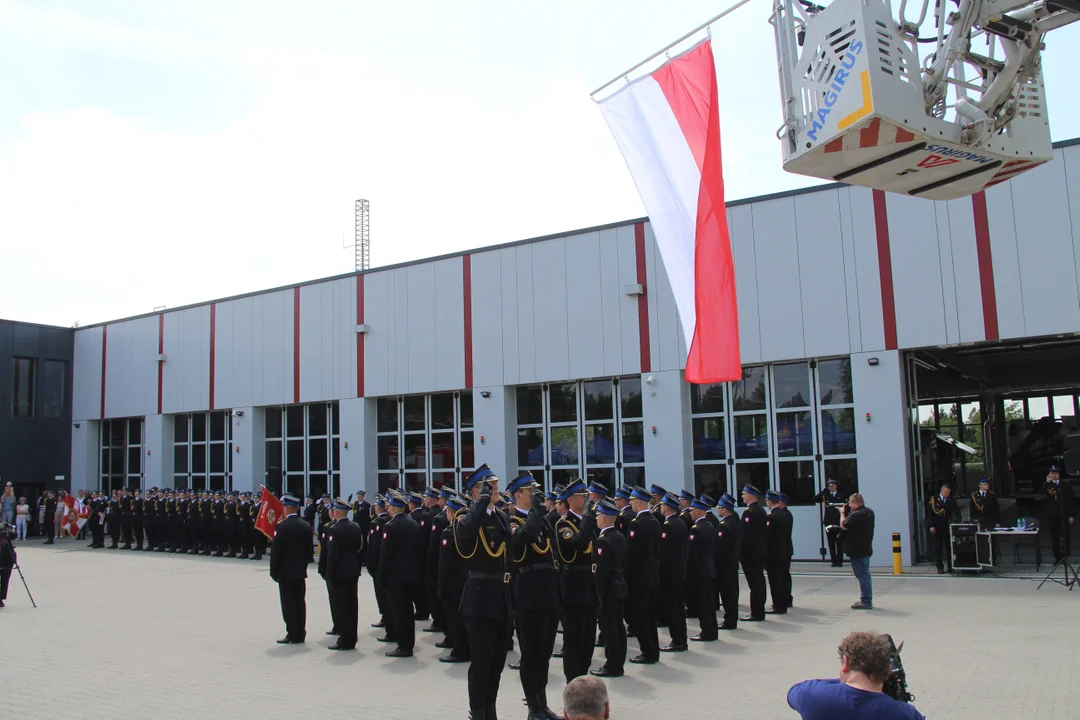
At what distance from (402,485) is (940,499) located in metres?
13.1

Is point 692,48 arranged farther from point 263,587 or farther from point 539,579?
point 263,587

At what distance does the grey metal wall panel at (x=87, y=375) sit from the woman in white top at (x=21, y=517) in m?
4.02

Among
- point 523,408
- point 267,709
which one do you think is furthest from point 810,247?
point 267,709

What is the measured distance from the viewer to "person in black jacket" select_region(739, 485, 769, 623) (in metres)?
11.5

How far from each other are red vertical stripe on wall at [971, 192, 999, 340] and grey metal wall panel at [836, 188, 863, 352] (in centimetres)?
208

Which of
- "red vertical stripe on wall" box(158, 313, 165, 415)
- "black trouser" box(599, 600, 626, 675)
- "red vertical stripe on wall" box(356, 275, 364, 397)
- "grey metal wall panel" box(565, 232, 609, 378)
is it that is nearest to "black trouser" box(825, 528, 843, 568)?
"grey metal wall panel" box(565, 232, 609, 378)

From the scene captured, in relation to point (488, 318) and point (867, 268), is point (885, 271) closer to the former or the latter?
point (867, 268)

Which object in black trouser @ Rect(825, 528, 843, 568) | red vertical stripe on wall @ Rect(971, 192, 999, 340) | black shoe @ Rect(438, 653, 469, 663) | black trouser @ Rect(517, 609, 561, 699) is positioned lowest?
black shoe @ Rect(438, 653, 469, 663)

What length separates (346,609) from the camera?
33.3 feet

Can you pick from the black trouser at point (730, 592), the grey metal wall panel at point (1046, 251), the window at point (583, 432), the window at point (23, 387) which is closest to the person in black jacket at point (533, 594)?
the black trouser at point (730, 592)

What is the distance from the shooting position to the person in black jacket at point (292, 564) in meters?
10.3

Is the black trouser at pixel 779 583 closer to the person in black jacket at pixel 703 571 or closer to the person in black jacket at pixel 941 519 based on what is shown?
the person in black jacket at pixel 703 571

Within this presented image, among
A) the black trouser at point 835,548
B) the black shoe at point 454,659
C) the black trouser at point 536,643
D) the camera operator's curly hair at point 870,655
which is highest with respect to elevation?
the camera operator's curly hair at point 870,655

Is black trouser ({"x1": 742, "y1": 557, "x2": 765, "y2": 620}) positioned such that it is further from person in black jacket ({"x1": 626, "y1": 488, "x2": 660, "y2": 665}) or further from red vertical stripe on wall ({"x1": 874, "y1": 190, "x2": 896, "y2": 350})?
red vertical stripe on wall ({"x1": 874, "y1": 190, "x2": 896, "y2": 350})
